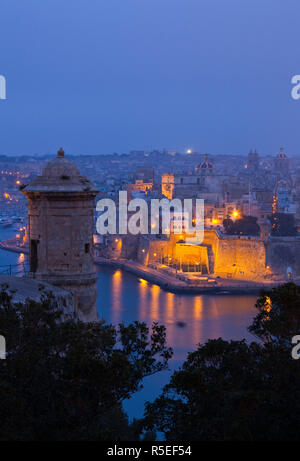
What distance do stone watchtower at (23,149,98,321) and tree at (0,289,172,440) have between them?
681 millimetres

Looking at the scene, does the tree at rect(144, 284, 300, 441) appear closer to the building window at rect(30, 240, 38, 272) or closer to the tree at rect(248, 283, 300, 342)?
the tree at rect(248, 283, 300, 342)

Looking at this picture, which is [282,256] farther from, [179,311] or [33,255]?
[33,255]

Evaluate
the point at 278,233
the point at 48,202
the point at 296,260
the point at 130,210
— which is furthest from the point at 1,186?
the point at 48,202

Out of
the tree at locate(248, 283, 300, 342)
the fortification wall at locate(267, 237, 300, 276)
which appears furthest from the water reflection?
the tree at locate(248, 283, 300, 342)

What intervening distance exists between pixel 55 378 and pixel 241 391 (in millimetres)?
519

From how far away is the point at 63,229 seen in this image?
2777 mm

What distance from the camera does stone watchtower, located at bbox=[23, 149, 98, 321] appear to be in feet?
9.05

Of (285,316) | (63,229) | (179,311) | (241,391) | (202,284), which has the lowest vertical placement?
(179,311)

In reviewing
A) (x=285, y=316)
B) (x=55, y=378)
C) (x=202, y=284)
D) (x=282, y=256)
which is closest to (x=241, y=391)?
(x=285, y=316)

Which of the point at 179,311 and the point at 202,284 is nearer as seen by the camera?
the point at 179,311

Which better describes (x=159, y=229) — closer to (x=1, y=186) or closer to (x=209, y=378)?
(x=209, y=378)

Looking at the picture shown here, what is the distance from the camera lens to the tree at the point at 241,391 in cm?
186

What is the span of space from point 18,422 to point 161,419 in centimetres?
47
